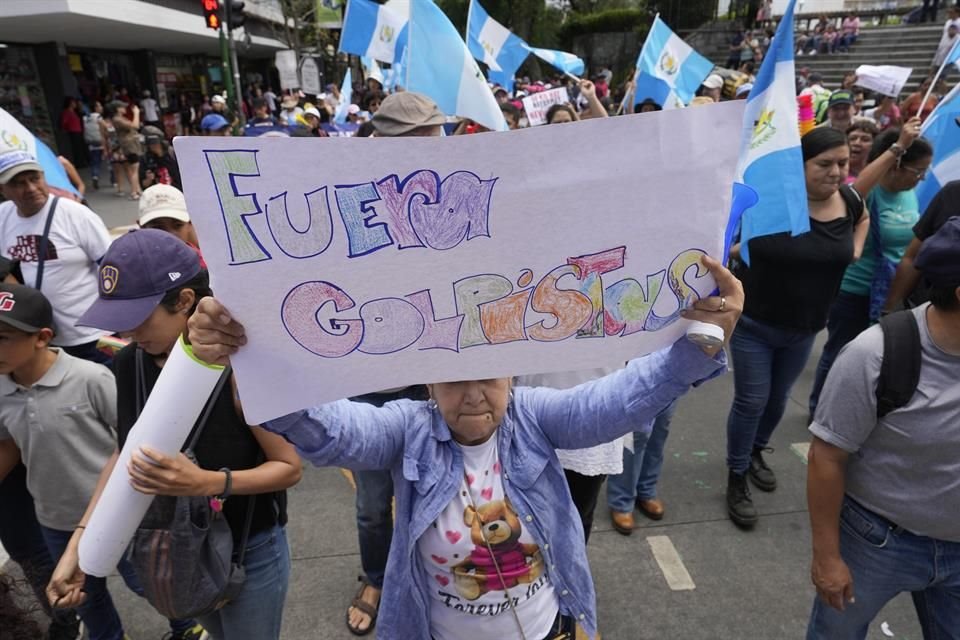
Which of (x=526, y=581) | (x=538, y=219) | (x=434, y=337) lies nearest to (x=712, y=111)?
(x=538, y=219)

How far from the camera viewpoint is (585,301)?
1306 mm

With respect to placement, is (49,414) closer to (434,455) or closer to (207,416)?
(207,416)

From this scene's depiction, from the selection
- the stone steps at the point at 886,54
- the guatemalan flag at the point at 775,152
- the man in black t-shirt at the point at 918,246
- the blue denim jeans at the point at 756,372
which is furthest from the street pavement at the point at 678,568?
→ the stone steps at the point at 886,54

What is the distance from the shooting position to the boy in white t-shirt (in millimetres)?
3227

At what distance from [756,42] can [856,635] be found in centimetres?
2530

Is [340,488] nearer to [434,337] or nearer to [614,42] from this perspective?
[434,337]

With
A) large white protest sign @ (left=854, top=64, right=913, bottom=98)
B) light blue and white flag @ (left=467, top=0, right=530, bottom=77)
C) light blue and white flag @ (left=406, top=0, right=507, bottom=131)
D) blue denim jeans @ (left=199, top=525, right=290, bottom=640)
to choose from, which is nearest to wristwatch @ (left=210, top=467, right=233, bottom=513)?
blue denim jeans @ (left=199, top=525, right=290, bottom=640)

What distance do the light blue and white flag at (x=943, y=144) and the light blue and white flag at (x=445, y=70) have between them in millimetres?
2429

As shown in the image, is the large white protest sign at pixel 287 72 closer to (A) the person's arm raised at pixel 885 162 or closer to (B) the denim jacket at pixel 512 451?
(A) the person's arm raised at pixel 885 162

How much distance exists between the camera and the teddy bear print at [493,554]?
1.49 metres

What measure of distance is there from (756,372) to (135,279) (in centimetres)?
277

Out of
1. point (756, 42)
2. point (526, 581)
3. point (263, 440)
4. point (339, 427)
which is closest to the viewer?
point (339, 427)

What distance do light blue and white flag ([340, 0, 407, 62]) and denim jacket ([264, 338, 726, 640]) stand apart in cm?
599

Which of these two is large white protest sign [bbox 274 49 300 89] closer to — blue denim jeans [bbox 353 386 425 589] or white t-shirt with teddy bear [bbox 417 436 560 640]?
blue denim jeans [bbox 353 386 425 589]
